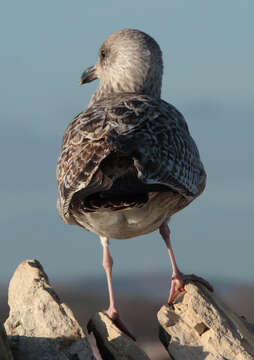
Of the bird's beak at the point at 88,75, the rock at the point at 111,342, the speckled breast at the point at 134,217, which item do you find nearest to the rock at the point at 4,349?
the rock at the point at 111,342

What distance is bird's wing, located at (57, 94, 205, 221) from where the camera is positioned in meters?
10.0

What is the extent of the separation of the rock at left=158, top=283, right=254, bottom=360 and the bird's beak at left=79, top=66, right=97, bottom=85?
577cm

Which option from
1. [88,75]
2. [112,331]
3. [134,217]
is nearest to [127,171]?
[134,217]

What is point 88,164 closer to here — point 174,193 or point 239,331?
point 174,193

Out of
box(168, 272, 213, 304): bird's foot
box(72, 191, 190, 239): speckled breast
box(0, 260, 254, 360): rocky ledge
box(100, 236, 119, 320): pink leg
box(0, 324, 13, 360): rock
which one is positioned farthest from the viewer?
box(168, 272, 213, 304): bird's foot

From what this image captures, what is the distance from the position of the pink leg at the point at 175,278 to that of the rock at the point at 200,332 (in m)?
0.52

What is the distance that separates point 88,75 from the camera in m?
15.6

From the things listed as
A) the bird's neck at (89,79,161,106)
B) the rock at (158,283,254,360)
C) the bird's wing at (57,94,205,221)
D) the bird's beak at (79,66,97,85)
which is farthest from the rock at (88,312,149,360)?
the bird's beak at (79,66,97,85)

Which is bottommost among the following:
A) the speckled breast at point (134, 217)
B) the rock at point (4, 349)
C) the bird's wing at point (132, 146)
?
the rock at point (4, 349)

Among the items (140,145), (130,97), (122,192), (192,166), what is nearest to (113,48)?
(130,97)

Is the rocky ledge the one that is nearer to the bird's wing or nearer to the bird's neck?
the bird's wing

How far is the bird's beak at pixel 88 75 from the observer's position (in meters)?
15.5

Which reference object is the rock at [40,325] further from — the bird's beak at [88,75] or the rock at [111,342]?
the bird's beak at [88,75]

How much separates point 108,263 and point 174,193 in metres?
2.25
